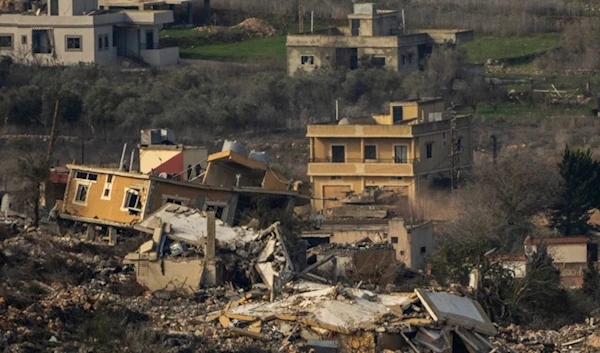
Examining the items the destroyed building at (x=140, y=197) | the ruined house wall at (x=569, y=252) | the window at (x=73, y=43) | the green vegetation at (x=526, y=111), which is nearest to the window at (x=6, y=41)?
the window at (x=73, y=43)

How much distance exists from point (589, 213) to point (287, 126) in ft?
49.7

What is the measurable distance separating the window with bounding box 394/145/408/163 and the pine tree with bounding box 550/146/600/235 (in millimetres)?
4376

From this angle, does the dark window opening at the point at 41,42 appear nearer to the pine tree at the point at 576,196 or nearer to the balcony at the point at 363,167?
the balcony at the point at 363,167

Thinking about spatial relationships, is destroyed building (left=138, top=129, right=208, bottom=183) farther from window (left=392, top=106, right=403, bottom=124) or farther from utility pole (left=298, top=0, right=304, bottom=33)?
utility pole (left=298, top=0, right=304, bottom=33)

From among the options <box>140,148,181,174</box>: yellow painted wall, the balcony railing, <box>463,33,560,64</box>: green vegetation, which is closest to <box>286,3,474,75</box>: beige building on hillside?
<box>463,33,560,64</box>: green vegetation

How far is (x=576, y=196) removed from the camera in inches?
1929

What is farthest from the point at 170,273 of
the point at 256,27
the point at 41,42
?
the point at 256,27

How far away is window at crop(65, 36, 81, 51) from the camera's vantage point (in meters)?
68.6

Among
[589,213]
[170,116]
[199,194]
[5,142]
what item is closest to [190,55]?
[170,116]

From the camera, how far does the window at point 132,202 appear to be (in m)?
37.3

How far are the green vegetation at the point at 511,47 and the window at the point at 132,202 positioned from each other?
35.4 m

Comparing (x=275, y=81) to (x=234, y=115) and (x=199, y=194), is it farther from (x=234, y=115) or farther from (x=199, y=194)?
(x=199, y=194)

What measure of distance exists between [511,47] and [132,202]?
38.0 m

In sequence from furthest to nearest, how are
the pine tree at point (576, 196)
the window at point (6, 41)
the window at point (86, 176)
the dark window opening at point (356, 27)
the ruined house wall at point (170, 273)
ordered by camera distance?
the dark window opening at point (356, 27) < the window at point (6, 41) < the pine tree at point (576, 196) < the window at point (86, 176) < the ruined house wall at point (170, 273)
